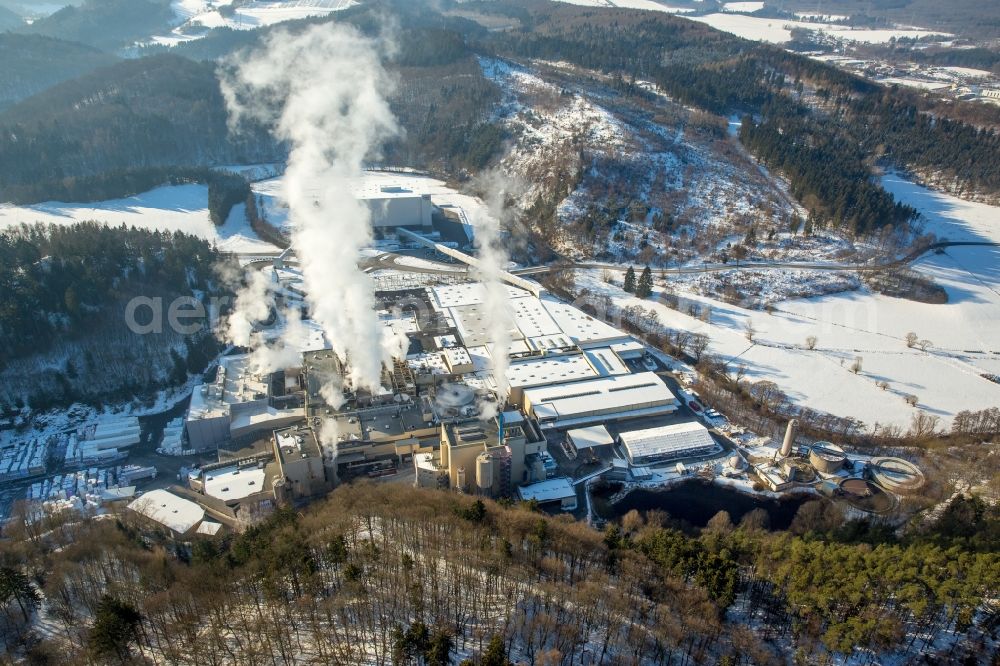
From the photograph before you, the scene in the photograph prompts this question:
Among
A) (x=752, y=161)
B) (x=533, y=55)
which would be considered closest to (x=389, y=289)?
(x=752, y=161)

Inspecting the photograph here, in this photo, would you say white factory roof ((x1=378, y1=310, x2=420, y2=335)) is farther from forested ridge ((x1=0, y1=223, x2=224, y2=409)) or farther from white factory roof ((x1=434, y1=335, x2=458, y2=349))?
forested ridge ((x1=0, y1=223, x2=224, y2=409))

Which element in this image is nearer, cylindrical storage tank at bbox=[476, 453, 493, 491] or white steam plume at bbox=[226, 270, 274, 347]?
cylindrical storage tank at bbox=[476, 453, 493, 491]

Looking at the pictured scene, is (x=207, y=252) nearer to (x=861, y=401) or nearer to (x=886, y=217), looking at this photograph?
(x=861, y=401)

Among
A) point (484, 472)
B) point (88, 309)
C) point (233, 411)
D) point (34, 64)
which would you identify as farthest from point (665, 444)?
point (34, 64)

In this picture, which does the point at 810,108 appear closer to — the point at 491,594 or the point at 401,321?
the point at 401,321

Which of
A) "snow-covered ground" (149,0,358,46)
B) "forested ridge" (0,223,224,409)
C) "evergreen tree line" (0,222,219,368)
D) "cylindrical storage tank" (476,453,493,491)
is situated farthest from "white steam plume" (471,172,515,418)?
"snow-covered ground" (149,0,358,46)

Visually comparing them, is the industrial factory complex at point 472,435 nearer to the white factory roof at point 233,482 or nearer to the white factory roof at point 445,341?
the white factory roof at point 233,482

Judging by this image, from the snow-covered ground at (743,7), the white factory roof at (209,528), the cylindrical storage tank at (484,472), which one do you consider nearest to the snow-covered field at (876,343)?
the cylindrical storage tank at (484,472)
